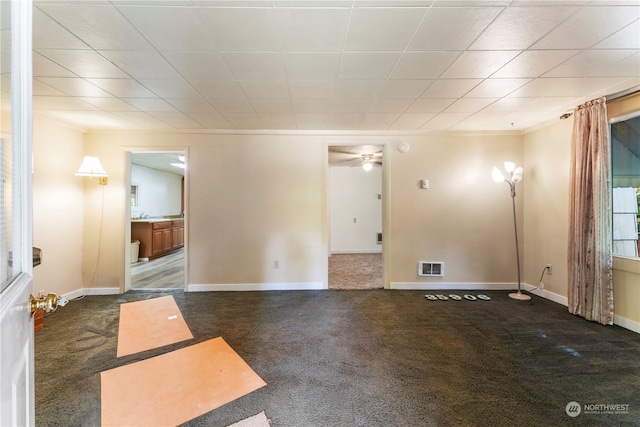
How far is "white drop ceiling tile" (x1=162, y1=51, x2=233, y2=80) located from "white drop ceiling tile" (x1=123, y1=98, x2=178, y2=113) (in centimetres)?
79

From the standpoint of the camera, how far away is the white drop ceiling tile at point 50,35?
5.10 ft

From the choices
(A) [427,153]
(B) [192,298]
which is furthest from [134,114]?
(A) [427,153]

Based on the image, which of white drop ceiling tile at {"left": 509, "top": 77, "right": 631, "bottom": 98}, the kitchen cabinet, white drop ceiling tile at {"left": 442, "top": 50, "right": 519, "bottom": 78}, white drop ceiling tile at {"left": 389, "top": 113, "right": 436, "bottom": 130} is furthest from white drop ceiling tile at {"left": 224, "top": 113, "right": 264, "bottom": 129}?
the kitchen cabinet

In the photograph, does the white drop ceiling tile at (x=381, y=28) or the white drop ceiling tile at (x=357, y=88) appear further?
the white drop ceiling tile at (x=357, y=88)

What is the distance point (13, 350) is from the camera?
25.6 inches

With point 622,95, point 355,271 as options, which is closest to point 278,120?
point 355,271

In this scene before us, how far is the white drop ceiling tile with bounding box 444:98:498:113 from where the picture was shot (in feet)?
9.15

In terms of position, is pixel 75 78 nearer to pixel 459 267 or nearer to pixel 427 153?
pixel 427 153

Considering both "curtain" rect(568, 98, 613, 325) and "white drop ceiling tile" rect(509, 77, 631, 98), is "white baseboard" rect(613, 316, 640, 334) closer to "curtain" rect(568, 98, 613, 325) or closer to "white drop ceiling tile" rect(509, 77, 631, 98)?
"curtain" rect(568, 98, 613, 325)

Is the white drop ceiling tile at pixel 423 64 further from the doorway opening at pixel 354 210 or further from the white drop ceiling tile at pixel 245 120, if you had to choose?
the doorway opening at pixel 354 210

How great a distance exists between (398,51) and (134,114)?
10.4ft

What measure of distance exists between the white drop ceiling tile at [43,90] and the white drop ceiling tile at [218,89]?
54.7 inches

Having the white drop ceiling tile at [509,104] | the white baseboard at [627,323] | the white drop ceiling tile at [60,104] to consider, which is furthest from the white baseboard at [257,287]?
the white baseboard at [627,323]

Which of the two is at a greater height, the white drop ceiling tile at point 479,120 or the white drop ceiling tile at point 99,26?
the white drop ceiling tile at point 479,120
